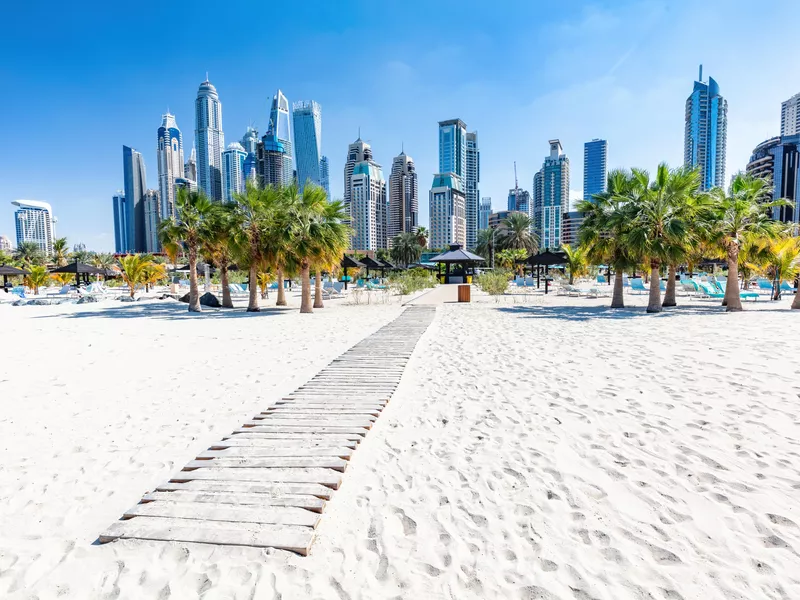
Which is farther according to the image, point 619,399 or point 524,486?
point 619,399

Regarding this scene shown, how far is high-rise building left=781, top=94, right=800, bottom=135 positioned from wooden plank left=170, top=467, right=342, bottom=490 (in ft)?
569

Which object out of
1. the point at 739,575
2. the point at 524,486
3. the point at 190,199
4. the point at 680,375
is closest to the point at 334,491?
the point at 524,486

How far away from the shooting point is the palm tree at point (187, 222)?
14.1m

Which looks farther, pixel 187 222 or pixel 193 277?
pixel 193 277

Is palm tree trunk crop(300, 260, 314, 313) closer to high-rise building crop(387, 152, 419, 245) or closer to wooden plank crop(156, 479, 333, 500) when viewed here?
wooden plank crop(156, 479, 333, 500)

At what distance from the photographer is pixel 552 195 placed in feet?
550

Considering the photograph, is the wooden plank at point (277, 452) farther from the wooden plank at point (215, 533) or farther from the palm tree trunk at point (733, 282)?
the palm tree trunk at point (733, 282)

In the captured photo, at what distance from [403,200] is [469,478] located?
13460cm

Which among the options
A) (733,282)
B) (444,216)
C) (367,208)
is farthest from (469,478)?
(444,216)

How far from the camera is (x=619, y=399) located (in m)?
4.43

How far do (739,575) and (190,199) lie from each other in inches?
621

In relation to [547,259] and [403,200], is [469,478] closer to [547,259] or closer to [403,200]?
[547,259]

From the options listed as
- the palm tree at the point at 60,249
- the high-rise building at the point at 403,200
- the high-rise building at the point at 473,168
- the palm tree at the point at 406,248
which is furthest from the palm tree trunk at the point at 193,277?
the high-rise building at the point at 473,168

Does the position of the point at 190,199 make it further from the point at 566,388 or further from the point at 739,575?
the point at 739,575
